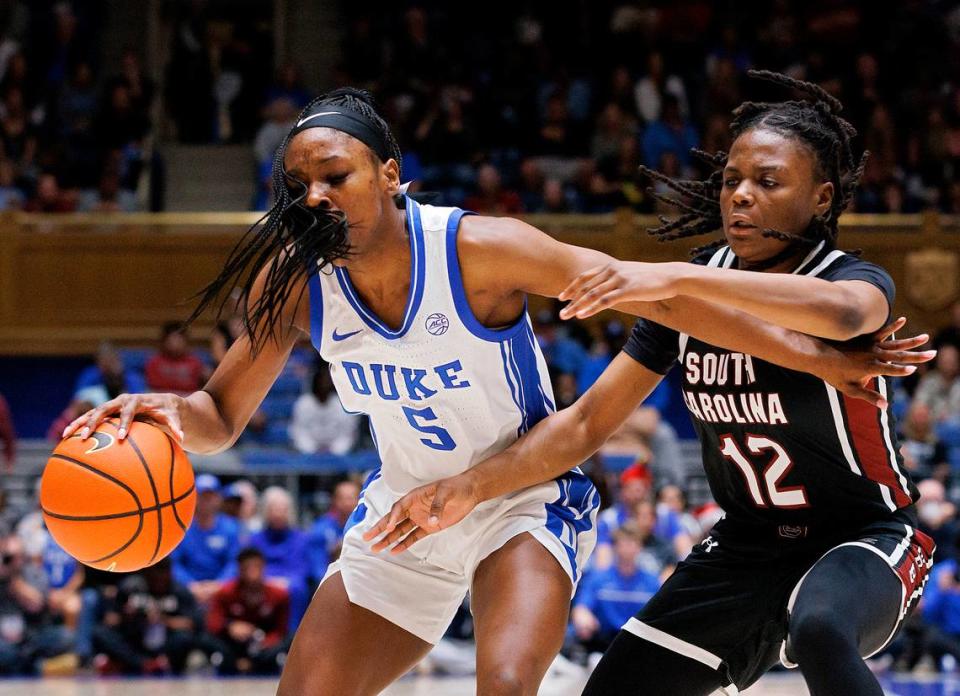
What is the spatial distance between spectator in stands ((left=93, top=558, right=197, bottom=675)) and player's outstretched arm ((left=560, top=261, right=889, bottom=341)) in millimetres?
6555

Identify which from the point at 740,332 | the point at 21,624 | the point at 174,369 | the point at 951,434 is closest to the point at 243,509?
the point at 21,624

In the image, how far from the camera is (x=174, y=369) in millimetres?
11359

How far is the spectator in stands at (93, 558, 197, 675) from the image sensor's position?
9047mm

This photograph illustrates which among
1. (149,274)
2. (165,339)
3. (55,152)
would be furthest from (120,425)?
(55,152)

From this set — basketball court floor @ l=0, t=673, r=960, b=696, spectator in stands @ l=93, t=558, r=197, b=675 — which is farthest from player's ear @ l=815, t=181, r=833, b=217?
spectator in stands @ l=93, t=558, r=197, b=675

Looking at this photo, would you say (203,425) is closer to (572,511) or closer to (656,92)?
(572,511)

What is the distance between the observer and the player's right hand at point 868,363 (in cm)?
345

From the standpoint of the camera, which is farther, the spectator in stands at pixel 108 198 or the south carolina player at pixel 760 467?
the spectator in stands at pixel 108 198

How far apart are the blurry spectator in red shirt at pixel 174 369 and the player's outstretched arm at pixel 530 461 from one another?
7.78 metres

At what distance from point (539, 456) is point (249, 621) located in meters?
5.93

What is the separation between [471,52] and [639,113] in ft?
6.64

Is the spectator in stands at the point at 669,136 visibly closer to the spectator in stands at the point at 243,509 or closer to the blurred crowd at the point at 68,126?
the blurred crowd at the point at 68,126

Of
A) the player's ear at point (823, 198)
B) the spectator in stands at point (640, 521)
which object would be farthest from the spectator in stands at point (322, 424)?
the player's ear at point (823, 198)

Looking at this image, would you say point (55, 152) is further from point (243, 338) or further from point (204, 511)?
point (243, 338)
